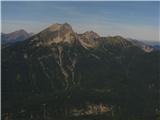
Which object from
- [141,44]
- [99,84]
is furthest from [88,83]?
[141,44]

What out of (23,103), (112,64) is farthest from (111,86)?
(23,103)

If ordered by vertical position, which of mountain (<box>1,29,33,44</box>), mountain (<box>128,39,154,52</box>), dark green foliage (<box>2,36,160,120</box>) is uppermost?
mountain (<box>1,29,33,44</box>)

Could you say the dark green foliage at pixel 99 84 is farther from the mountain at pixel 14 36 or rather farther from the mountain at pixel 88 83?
the mountain at pixel 14 36

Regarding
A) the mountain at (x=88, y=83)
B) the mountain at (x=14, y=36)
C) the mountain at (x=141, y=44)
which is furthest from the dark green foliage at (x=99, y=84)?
the mountain at (x=14, y=36)

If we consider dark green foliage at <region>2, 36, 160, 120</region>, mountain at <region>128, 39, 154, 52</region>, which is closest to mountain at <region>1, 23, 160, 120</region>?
dark green foliage at <region>2, 36, 160, 120</region>

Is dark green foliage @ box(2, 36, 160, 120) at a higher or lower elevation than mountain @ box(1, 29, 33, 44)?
lower

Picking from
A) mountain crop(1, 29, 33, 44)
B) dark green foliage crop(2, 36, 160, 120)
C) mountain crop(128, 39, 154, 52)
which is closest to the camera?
mountain crop(1, 29, 33, 44)

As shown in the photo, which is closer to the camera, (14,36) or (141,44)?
(14,36)

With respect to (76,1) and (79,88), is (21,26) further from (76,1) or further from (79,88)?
(79,88)

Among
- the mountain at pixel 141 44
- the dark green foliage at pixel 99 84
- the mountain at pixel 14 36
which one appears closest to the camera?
the mountain at pixel 14 36

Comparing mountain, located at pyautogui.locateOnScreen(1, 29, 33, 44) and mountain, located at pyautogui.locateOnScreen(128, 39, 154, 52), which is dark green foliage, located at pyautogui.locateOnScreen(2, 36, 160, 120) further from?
mountain, located at pyautogui.locateOnScreen(1, 29, 33, 44)

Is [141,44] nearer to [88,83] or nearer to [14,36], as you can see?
[88,83]
